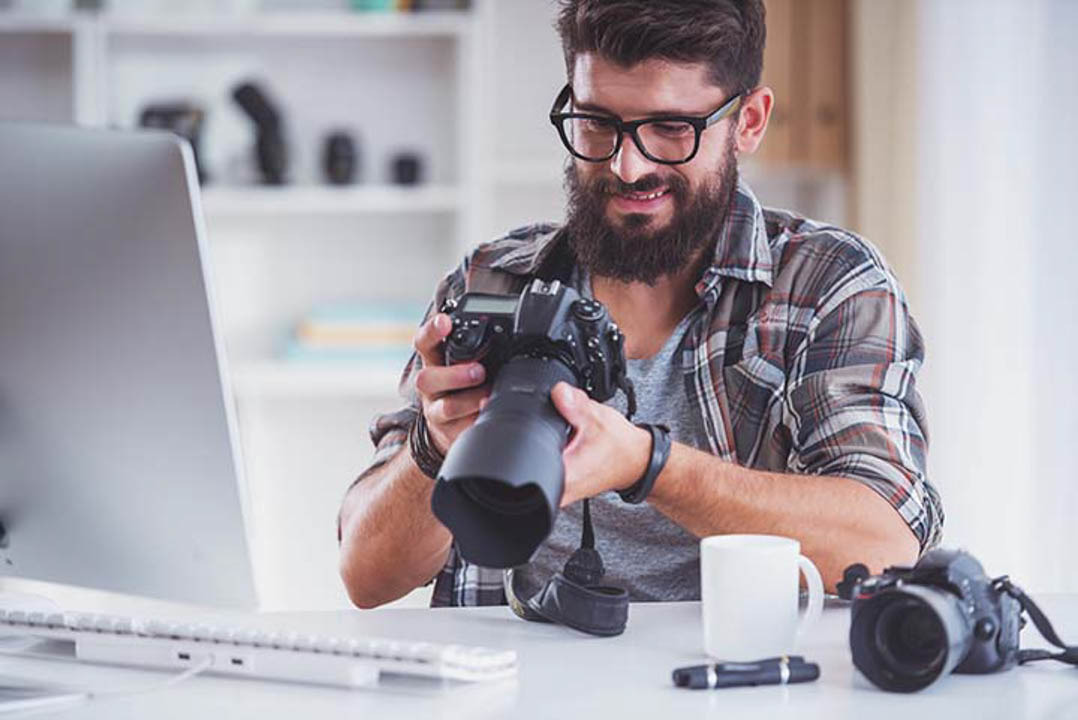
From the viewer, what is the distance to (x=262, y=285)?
3.39 meters

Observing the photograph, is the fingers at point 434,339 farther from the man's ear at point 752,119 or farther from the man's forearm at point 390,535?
the man's ear at point 752,119

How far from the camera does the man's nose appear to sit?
1560mm

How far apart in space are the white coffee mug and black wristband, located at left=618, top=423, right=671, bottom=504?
0.45 ft

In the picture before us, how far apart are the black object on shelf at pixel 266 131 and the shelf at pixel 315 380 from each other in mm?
405

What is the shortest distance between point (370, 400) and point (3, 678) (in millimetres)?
2308

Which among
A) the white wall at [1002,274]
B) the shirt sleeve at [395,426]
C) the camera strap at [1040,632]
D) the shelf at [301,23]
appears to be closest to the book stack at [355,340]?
the shelf at [301,23]

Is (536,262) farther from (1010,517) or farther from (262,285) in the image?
(262,285)

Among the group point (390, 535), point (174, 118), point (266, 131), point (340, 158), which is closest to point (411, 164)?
point (340, 158)

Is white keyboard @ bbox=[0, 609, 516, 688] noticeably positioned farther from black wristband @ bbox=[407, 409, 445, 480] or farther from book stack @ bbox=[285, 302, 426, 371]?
book stack @ bbox=[285, 302, 426, 371]

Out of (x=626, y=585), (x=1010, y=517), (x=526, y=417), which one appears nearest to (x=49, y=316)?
(x=526, y=417)

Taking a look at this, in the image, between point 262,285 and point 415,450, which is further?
point 262,285

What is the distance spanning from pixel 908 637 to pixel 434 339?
1.42 feet

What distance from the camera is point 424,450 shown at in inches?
53.8

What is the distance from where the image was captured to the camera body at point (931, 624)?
1012 mm
